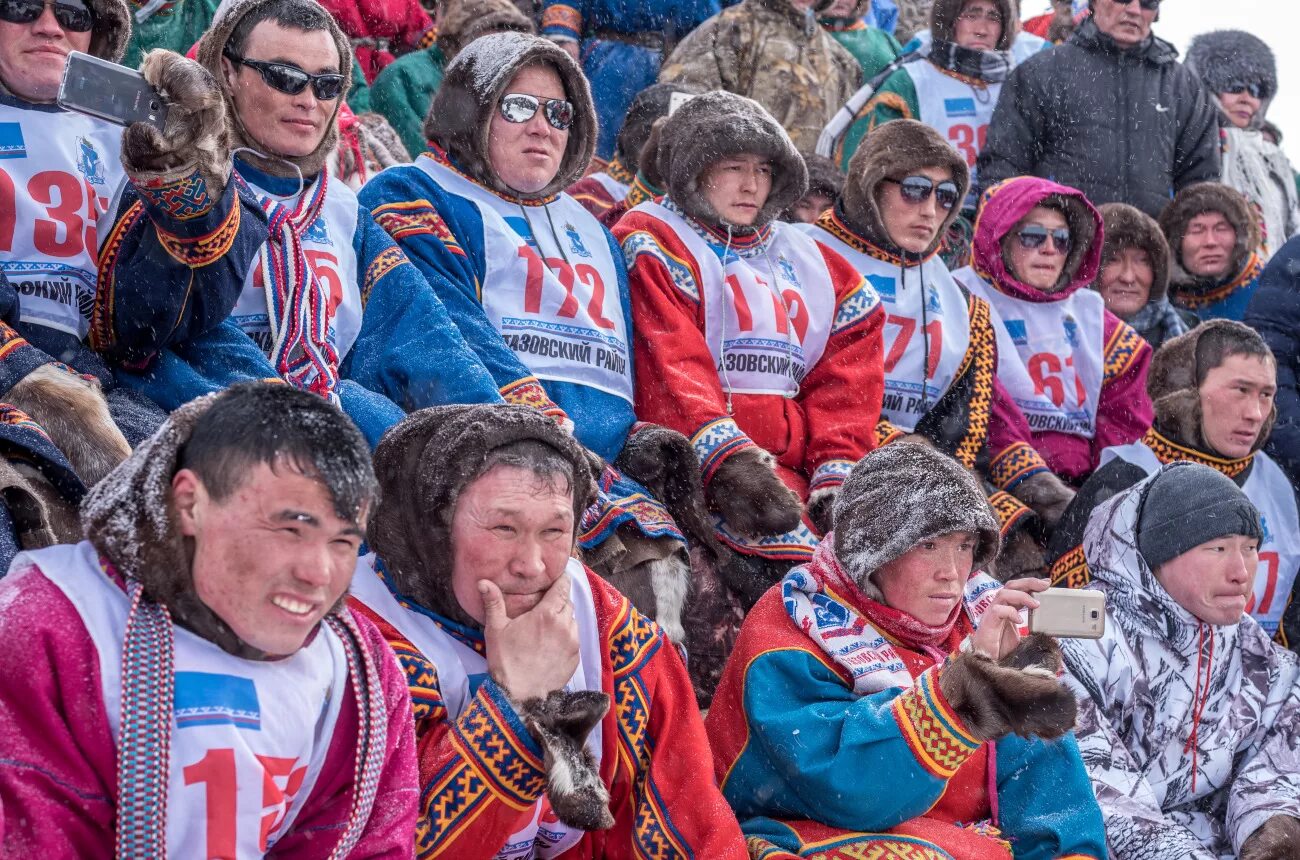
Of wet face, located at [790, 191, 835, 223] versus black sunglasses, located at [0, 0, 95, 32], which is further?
wet face, located at [790, 191, 835, 223]

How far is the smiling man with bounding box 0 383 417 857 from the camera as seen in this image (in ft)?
7.79

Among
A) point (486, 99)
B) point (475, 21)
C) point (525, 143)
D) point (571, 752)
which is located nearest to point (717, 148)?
point (525, 143)

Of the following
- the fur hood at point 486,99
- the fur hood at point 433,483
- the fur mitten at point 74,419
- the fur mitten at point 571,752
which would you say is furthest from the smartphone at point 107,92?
the fur hood at point 486,99

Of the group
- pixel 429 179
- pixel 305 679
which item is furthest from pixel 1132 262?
pixel 305 679

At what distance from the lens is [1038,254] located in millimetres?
6621

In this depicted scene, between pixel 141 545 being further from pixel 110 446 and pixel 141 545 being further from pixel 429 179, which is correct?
pixel 429 179

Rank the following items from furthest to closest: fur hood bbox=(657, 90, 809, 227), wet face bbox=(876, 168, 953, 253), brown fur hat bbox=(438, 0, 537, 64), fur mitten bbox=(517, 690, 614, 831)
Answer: brown fur hat bbox=(438, 0, 537, 64)
wet face bbox=(876, 168, 953, 253)
fur hood bbox=(657, 90, 809, 227)
fur mitten bbox=(517, 690, 614, 831)

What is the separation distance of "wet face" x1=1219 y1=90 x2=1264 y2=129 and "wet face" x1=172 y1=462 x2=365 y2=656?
809 centimetres

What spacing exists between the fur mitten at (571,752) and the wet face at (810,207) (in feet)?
14.4

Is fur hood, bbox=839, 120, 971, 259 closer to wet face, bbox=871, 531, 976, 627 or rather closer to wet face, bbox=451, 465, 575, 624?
wet face, bbox=871, 531, 976, 627

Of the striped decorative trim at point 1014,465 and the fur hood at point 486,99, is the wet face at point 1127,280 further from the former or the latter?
the fur hood at point 486,99

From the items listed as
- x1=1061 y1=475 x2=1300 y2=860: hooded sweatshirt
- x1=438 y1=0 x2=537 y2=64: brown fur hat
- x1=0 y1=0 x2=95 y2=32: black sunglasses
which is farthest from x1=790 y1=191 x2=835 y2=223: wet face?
x1=0 y1=0 x2=95 y2=32: black sunglasses

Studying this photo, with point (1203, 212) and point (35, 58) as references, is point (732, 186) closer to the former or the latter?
point (35, 58)

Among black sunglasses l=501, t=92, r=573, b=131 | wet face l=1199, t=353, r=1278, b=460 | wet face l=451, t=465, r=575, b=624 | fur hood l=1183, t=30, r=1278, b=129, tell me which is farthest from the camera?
fur hood l=1183, t=30, r=1278, b=129
